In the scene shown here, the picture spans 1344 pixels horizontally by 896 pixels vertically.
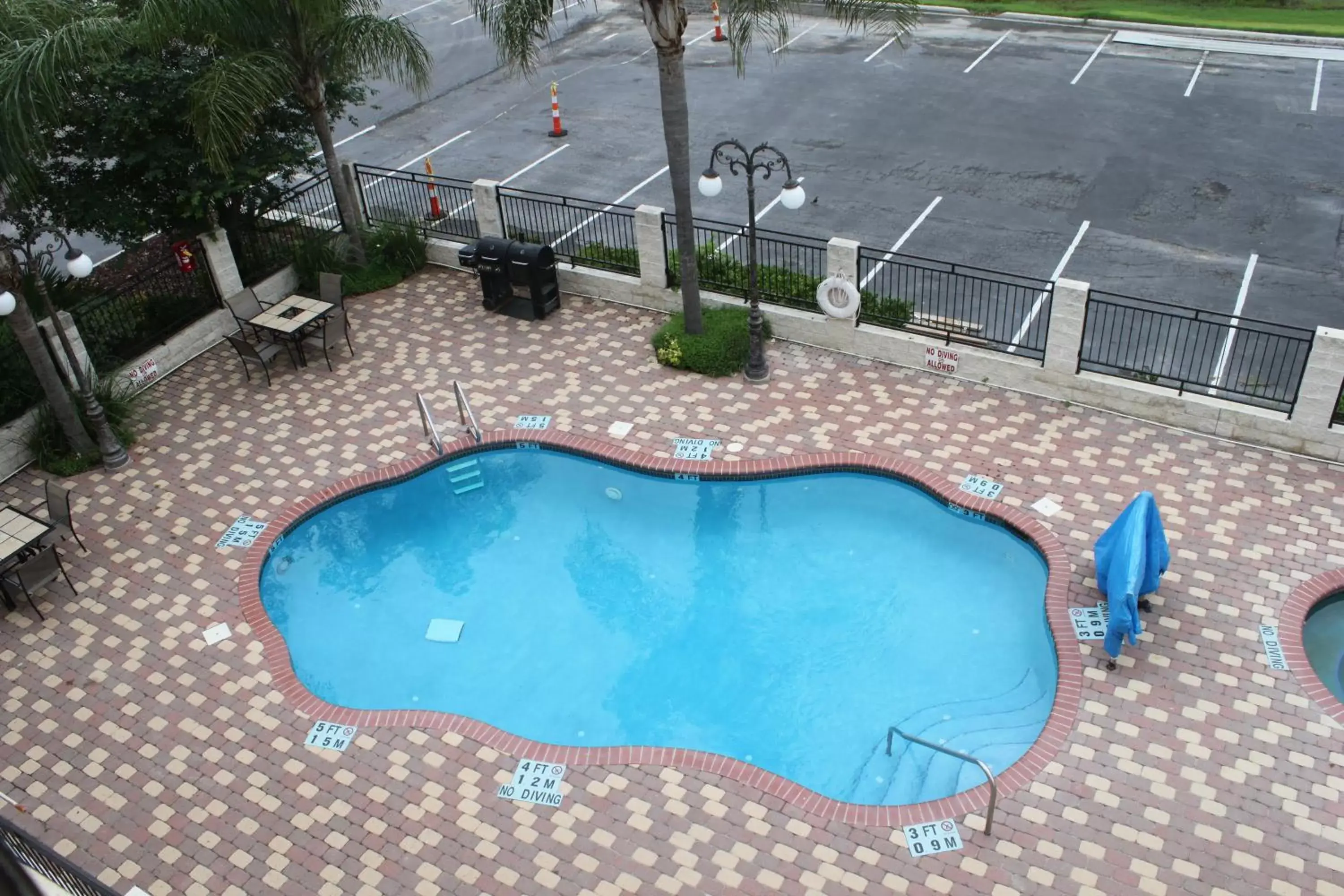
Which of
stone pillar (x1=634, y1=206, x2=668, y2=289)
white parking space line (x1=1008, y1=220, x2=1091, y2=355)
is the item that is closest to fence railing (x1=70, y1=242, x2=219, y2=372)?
stone pillar (x1=634, y1=206, x2=668, y2=289)

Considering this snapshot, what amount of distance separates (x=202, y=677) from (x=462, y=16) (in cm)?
2909

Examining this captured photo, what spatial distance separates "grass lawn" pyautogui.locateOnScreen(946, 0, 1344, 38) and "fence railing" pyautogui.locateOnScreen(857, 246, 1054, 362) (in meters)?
16.9

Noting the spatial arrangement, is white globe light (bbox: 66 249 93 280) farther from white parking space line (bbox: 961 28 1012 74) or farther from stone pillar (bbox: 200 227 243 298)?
white parking space line (bbox: 961 28 1012 74)

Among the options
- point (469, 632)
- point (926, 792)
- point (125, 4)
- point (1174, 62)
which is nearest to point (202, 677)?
point (469, 632)

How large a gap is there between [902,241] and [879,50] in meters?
12.6

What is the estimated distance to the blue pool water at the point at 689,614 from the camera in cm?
1212

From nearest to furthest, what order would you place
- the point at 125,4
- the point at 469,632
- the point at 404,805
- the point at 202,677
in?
the point at 404,805
the point at 202,677
the point at 469,632
the point at 125,4

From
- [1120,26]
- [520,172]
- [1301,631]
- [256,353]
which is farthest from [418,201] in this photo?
[1120,26]

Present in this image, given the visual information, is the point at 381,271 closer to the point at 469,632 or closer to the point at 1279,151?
the point at 469,632

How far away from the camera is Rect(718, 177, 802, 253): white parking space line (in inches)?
731

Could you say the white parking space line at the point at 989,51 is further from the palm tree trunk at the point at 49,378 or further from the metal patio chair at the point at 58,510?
the metal patio chair at the point at 58,510

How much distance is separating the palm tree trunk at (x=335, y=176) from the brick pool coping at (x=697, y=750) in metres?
5.82

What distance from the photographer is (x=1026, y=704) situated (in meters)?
12.0

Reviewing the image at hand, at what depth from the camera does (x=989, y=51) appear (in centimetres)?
3064
